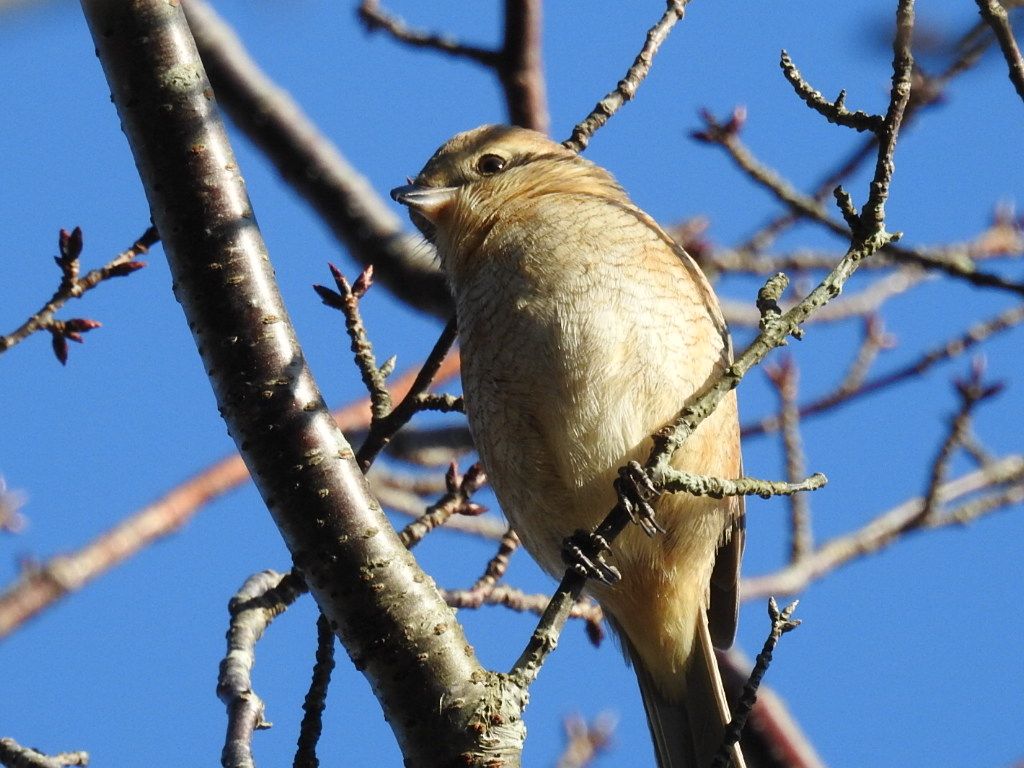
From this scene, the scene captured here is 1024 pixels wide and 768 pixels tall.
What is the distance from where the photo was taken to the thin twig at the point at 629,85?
400 centimetres

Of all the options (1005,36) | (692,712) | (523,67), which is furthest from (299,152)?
(1005,36)

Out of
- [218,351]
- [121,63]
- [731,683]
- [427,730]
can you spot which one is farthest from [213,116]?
[731,683]

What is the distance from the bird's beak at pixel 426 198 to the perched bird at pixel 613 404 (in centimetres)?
28

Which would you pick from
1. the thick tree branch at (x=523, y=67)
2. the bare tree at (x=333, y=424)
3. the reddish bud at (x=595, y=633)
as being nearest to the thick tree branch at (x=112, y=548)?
the bare tree at (x=333, y=424)

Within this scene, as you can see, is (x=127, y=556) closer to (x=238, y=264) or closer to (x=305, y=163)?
(x=238, y=264)

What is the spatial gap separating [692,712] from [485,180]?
208 cm

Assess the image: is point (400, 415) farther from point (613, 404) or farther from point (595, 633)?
point (595, 633)

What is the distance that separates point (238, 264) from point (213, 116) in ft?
1.22

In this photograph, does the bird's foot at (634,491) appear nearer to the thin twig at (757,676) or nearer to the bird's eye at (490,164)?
the thin twig at (757,676)

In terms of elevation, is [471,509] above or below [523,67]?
below

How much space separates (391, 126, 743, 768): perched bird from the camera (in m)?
3.82

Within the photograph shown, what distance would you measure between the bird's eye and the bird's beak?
136 millimetres

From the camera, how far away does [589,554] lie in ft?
A: 11.1

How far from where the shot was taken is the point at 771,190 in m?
→ 4.05
